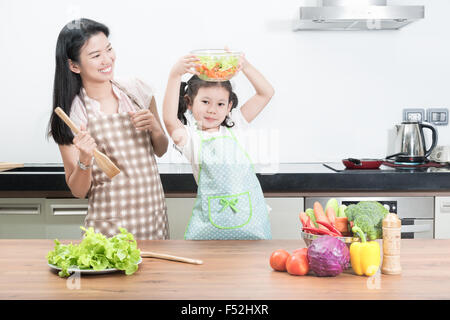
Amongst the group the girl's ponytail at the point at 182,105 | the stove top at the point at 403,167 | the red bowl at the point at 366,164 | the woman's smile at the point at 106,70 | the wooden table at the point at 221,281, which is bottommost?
the wooden table at the point at 221,281

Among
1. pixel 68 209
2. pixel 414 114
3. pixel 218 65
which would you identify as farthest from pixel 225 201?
pixel 414 114

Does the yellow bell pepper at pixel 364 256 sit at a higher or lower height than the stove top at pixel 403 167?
lower

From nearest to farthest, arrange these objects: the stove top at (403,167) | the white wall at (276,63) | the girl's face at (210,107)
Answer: the girl's face at (210,107)
the stove top at (403,167)
the white wall at (276,63)

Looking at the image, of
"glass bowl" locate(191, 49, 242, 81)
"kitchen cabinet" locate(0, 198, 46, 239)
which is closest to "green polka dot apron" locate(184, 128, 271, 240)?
"glass bowl" locate(191, 49, 242, 81)

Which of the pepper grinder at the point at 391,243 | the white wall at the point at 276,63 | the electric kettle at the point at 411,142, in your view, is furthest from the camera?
the white wall at the point at 276,63

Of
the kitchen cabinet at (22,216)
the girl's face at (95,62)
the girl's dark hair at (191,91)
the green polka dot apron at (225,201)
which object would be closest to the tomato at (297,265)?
the green polka dot apron at (225,201)

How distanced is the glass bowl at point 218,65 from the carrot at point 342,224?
2.46 ft

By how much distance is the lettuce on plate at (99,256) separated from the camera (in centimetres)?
112

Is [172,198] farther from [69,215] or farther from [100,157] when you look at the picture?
[100,157]

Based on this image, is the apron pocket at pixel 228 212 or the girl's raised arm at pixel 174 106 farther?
the girl's raised arm at pixel 174 106

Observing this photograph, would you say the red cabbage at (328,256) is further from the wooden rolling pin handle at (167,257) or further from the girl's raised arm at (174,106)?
the girl's raised arm at (174,106)

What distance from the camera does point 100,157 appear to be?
4.85 ft

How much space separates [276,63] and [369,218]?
5.67 feet
